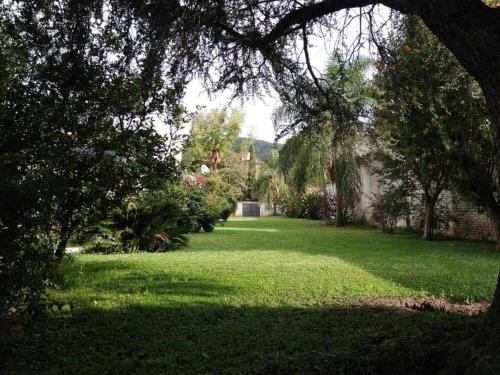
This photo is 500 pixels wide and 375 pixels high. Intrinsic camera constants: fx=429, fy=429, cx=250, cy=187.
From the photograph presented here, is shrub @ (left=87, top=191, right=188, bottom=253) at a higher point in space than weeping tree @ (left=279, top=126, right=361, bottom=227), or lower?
lower

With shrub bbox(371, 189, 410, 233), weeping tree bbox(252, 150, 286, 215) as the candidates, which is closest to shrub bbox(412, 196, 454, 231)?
shrub bbox(371, 189, 410, 233)

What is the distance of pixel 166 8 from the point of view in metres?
4.44

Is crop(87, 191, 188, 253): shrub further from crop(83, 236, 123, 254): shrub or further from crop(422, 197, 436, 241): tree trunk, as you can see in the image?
crop(422, 197, 436, 241): tree trunk

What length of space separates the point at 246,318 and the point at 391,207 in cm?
1212

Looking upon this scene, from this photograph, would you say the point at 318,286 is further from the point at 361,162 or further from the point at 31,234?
the point at 361,162

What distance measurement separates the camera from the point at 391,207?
15719mm

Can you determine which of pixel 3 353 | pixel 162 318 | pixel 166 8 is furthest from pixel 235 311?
pixel 166 8

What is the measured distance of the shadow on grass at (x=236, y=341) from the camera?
10.8ft

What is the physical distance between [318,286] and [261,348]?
265cm

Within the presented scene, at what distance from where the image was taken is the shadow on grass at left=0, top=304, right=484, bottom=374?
3.30 meters

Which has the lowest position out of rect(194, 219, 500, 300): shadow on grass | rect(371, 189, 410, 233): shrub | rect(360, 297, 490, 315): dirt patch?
rect(360, 297, 490, 315): dirt patch

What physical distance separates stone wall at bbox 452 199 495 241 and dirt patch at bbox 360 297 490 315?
8.78 m

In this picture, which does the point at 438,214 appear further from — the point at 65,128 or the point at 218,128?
the point at 65,128

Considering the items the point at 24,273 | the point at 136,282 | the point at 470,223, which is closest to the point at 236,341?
the point at 24,273
